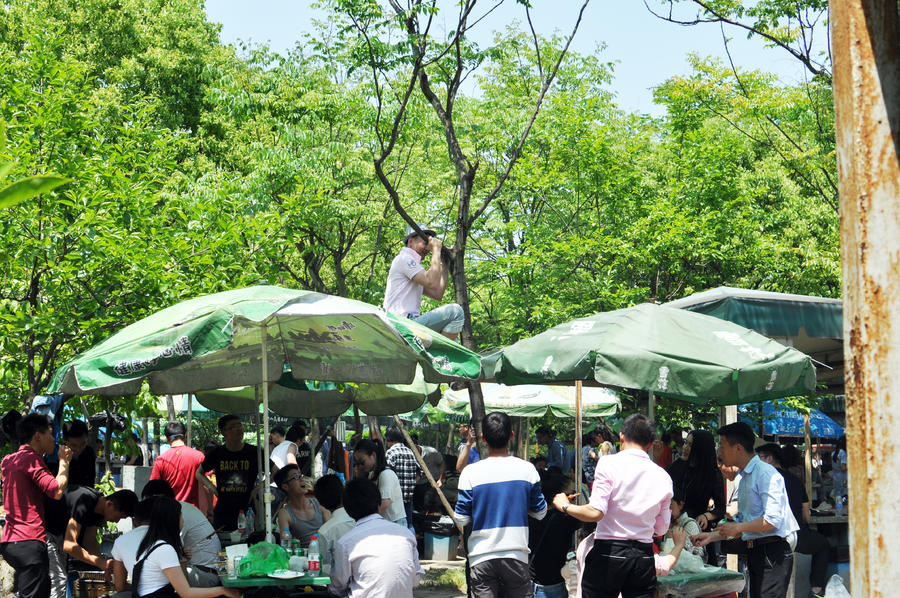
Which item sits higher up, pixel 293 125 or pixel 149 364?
pixel 293 125

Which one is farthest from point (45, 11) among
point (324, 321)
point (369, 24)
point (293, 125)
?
point (324, 321)

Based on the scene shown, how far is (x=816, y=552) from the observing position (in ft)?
30.6

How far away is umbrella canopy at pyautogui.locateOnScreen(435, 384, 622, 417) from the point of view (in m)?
19.0

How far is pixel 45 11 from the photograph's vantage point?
948 inches

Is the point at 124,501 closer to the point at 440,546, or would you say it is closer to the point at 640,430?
the point at 640,430

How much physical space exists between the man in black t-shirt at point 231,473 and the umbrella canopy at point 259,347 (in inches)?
28.5

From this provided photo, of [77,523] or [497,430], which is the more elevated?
[497,430]

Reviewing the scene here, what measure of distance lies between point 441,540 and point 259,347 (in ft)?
20.7

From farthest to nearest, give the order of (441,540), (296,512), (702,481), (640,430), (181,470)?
1. (441,540)
2. (181,470)
3. (296,512)
4. (702,481)
5. (640,430)

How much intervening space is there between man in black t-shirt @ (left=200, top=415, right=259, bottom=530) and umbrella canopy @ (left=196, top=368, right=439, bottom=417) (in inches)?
48.4

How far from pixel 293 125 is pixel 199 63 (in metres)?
5.86

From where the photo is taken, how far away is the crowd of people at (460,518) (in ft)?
18.7

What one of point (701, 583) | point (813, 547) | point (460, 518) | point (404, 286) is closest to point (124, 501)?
point (460, 518)

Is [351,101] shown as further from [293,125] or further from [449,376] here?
[449,376]
